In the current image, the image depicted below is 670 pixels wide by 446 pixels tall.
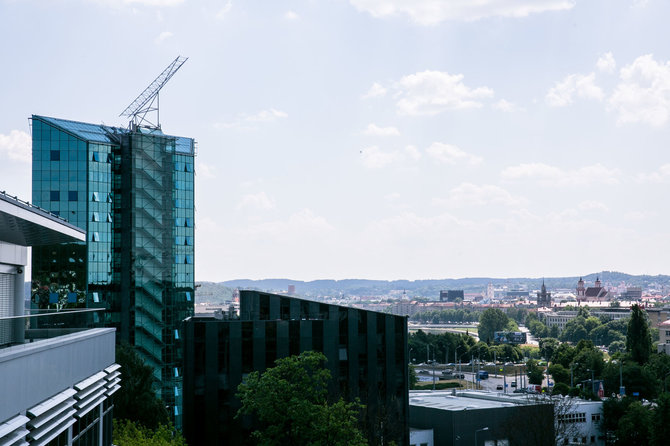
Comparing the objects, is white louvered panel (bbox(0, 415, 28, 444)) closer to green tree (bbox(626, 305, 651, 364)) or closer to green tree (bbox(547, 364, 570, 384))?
green tree (bbox(626, 305, 651, 364))

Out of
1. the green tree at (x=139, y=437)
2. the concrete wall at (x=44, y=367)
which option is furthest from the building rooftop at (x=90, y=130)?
the concrete wall at (x=44, y=367)

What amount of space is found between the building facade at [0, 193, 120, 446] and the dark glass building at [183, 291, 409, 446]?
15.0 meters

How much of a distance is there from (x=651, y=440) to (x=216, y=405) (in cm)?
5286

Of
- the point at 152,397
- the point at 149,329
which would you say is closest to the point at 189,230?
the point at 149,329

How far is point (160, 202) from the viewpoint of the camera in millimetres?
107875

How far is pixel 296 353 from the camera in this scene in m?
50.4

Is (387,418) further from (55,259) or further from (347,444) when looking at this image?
(55,259)

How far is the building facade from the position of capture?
1711cm

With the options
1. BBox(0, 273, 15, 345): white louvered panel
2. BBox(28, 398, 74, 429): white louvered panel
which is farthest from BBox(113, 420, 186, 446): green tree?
BBox(28, 398, 74, 429): white louvered panel

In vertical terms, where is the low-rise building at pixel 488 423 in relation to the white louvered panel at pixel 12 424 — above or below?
below

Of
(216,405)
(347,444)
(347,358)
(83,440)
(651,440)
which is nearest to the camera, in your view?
(83,440)

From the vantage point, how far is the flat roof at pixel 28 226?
73.6 ft

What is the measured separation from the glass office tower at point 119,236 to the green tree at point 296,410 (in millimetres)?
62917

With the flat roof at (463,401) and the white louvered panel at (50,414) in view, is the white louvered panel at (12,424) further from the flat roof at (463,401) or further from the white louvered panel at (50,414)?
the flat roof at (463,401)
